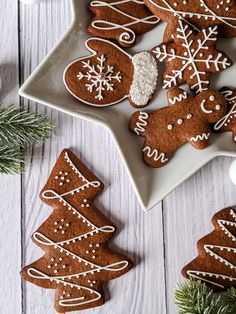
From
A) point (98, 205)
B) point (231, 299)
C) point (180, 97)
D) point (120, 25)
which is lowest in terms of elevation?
point (231, 299)

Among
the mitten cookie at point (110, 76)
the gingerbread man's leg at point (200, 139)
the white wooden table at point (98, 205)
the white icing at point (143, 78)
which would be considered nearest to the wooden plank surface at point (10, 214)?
the white wooden table at point (98, 205)

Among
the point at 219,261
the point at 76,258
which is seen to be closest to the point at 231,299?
the point at 219,261

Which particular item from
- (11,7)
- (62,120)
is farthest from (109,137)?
(11,7)

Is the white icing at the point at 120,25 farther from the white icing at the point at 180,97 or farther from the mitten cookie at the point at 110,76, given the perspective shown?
the white icing at the point at 180,97

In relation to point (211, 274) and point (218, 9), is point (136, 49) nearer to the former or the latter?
point (218, 9)

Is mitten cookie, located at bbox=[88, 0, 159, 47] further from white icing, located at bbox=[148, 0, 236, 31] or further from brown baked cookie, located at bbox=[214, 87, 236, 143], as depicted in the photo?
brown baked cookie, located at bbox=[214, 87, 236, 143]

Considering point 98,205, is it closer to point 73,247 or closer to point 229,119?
point 73,247
